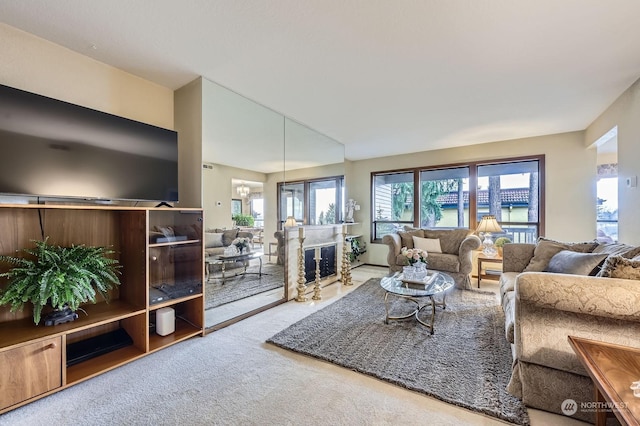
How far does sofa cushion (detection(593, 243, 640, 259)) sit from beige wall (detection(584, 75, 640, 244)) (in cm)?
51

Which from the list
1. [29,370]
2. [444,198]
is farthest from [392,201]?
[29,370]

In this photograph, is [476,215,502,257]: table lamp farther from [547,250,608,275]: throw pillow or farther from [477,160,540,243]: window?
[547,250,608,275]: throw pillow

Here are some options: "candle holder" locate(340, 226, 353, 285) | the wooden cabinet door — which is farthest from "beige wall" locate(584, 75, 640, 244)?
the wooden cabinet door

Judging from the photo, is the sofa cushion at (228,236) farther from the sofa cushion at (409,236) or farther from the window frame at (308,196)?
the sofa cushion at (409,236)

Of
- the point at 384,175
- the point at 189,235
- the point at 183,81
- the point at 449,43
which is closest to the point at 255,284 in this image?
the point at 189,235

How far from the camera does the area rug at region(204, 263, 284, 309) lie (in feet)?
9.18

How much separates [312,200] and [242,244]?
1.43 meters

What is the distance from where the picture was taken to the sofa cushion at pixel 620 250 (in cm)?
196

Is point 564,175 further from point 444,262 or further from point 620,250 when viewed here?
point 620,250

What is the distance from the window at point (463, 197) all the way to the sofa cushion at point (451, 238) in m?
0.67

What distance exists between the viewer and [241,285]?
3400mm

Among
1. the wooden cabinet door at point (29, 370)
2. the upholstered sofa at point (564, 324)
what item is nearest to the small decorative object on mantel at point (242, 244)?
the wooden cabinet door at point (29, 370)

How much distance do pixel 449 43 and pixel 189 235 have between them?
9.17 feet

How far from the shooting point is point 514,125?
3965 mm
